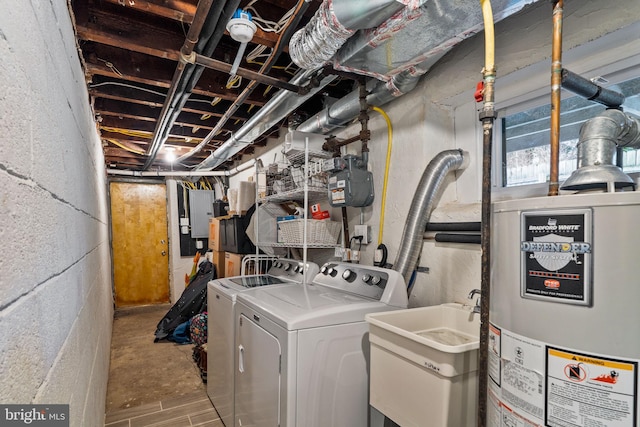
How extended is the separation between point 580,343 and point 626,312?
0.35 ft

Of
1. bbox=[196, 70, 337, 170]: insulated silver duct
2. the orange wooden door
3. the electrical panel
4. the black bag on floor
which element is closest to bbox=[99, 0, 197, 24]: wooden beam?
bbox=[196, 70, 337, 170]: insulated silver duct

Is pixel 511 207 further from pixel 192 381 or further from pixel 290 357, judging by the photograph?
pixel 192 381

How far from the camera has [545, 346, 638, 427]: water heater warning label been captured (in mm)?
632

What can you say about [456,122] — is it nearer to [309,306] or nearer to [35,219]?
[309,306]

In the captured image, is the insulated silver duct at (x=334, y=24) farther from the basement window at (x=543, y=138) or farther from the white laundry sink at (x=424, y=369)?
the white laundry sink at (x=424, y=369)

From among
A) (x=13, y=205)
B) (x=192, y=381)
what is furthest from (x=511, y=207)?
(x=192, y=381)

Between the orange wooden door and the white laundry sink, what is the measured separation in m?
5.35

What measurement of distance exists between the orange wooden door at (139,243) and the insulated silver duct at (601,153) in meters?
6.03

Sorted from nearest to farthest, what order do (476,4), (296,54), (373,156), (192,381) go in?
1. (476,4)
2. (296,54)
3. (373,156)
4. (192,381)

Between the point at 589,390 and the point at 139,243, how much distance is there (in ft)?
20.3

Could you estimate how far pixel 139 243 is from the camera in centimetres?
561

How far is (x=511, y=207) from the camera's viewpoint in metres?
0.83

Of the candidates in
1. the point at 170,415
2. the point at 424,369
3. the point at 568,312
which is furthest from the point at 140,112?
the point at 568,312

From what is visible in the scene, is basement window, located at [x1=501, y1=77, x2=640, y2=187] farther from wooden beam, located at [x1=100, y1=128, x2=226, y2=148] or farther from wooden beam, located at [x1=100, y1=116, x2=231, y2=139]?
wooden beam, located at [x1=100, y1=128, x2=226, y2=148]
